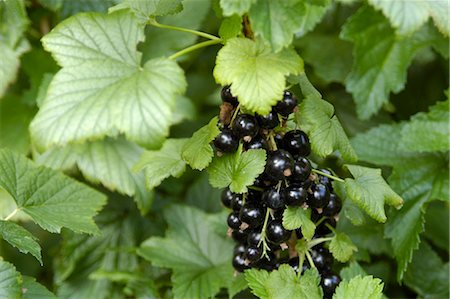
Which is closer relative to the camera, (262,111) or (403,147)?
(262,111)

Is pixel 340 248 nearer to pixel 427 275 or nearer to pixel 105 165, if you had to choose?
pixel 427 275

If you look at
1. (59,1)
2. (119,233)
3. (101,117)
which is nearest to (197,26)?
(59,1)

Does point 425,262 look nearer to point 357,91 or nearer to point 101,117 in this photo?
point 357,91

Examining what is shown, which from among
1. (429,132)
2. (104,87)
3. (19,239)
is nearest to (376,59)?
(429,132)

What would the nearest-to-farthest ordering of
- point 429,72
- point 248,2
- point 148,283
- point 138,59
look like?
point 248,2
point 138,59
point 148,283
point 429,72

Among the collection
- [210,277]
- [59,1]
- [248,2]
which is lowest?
[210,277]

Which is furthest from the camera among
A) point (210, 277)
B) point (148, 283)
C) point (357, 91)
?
point (357, 91)

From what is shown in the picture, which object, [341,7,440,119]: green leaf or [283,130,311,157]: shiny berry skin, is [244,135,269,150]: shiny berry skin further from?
[341,7,440,119]: green leaf

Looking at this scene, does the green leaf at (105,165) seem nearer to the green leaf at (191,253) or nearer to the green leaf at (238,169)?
the green leaf at (191,253)

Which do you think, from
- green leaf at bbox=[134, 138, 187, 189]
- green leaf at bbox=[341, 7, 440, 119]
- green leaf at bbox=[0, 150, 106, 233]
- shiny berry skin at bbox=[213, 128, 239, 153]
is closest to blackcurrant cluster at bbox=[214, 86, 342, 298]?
shiny berry skin at bbox=[213, 128, 239, 153]
